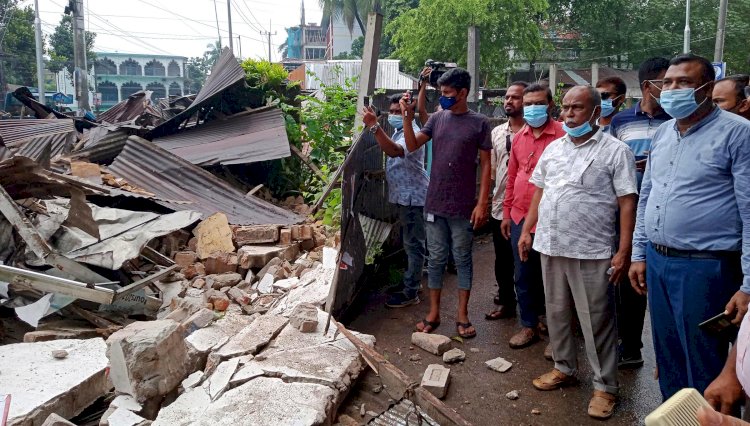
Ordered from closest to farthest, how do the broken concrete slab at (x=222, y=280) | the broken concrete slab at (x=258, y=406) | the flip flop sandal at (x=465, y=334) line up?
the broken concrete slab at (x=258, y=406) < the flip flop sandal at (x=465, y=334) < the broken concrete slab at (x=222, y=280)

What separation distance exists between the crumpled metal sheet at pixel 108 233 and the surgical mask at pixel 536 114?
3331 mm

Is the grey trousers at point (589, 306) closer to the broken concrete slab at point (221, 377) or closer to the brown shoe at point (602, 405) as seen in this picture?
Result: the brown shoe at point (602, 405)

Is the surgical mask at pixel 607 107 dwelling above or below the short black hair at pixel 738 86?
below

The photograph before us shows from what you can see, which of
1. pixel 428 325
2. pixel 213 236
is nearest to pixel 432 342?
pixel 428 325

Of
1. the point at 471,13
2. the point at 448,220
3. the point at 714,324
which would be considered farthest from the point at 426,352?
the point at 471,13

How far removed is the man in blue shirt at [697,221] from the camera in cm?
244

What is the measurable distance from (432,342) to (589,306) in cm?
121

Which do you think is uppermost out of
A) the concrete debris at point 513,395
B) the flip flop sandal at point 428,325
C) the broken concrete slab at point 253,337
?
the broken concrete slab at point 253,337

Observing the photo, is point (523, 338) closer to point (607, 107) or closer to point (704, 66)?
point (607, 107)

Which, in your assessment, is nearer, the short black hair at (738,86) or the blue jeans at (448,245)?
the short black hair at (738,86)

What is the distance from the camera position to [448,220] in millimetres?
4188

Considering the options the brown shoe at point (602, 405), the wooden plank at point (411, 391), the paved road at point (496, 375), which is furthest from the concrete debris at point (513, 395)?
the wooden plank at point (411, 391)

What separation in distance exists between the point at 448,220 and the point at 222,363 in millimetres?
1872

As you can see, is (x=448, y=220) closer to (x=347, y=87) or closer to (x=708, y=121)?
(x=708, y=121)
